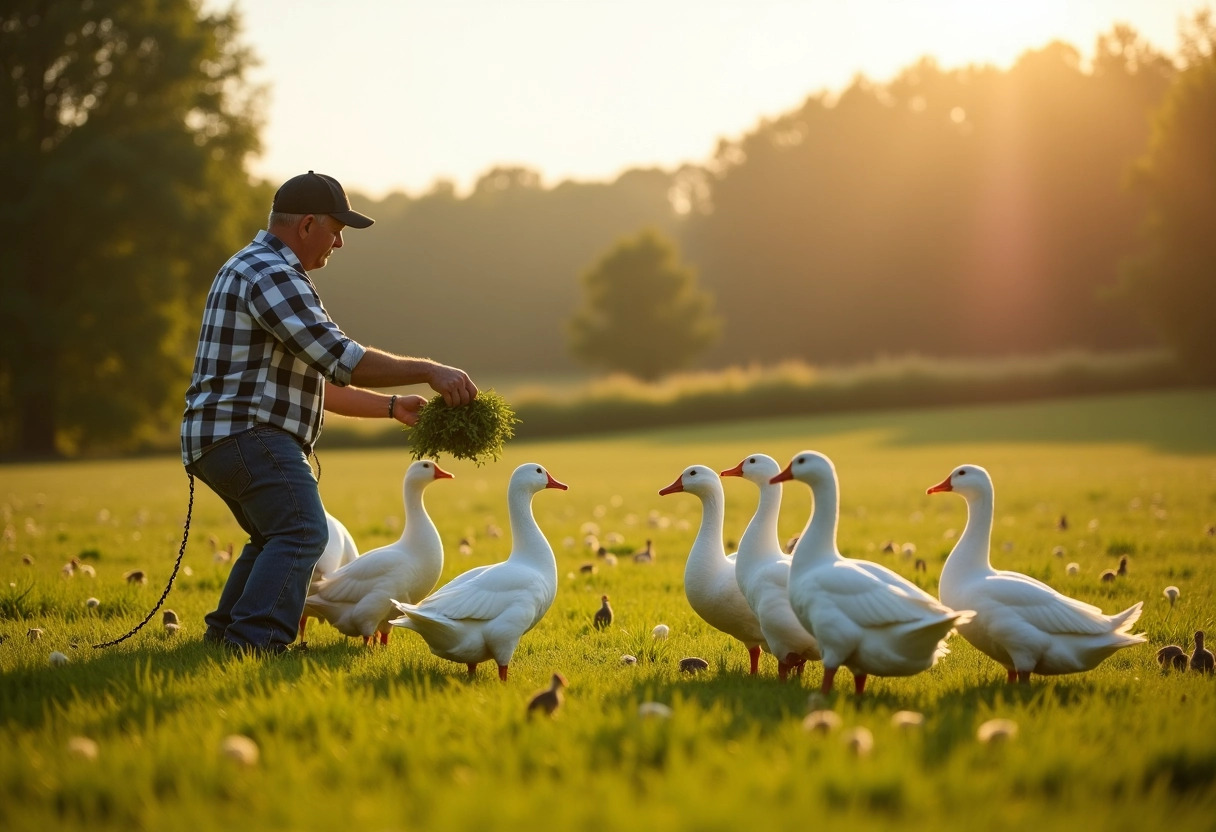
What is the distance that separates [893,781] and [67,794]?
113 inches

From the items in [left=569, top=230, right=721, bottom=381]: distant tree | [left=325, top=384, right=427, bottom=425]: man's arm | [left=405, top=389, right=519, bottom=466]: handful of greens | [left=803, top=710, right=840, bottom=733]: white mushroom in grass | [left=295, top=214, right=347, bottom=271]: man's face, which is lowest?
[left=803, top=710, right=840, bottom=733]: white mushroom in grass

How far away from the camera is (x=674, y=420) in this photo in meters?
47.4

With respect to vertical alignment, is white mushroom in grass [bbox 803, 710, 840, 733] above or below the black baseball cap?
below

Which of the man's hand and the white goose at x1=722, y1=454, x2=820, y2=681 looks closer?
the white goose at x1=722, y1=454, x2=820, y2=681

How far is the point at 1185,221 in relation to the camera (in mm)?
45750

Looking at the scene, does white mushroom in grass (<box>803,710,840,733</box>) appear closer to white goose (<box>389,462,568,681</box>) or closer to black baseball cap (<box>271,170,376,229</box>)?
white goose (<box>389,462,568,681</box>)

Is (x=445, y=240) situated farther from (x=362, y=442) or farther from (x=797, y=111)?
(x=362, y=442)

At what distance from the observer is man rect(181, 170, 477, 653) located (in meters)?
6.06

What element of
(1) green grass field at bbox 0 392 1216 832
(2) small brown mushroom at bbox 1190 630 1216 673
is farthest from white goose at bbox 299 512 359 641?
(2) small brown mushroom at bbox 1190 630 1216 673

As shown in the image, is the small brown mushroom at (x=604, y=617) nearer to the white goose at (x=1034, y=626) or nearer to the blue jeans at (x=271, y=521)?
the blue jeans at (x=271, y=521)

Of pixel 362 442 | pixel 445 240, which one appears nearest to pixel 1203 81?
pixel 362 442

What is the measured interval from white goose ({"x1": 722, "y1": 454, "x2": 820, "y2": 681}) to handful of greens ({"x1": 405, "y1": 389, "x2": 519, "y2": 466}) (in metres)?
1.72

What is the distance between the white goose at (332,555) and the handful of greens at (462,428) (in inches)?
40.0

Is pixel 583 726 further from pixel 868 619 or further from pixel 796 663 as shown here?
pixel 796 663
